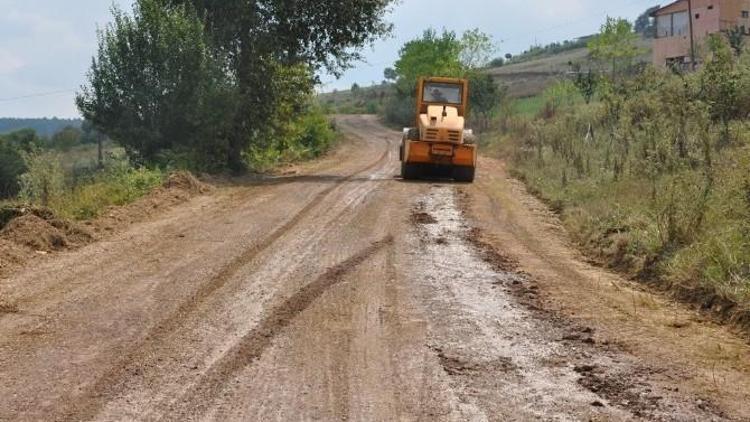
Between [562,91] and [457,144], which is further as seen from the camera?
[562,91]

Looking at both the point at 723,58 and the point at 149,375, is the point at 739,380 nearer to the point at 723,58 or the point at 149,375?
the point at 149,375

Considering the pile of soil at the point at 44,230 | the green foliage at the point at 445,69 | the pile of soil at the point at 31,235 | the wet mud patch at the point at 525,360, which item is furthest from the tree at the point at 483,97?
the wet mud patch at the point at 525,360

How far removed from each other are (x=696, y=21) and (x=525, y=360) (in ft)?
218

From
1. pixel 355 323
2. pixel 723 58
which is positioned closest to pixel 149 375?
pixel 355 323

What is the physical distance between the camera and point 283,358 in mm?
6906

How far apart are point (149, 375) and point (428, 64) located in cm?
6651

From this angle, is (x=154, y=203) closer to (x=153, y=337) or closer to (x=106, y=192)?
(x=106, y=192)

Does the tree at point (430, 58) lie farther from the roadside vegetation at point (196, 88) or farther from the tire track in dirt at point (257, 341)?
the tire track in dirt at point (257, 341)

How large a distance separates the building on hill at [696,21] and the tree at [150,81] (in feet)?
151

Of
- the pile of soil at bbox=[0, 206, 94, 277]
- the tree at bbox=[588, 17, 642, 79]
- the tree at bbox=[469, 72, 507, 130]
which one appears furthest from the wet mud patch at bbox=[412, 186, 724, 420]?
the tree at bbox=[469, 72, 507, 130]

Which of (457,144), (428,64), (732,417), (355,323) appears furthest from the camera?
(428,64)

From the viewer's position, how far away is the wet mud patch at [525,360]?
19.2 feet

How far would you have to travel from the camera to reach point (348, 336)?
24.8ft

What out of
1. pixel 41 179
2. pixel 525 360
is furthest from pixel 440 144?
pixel 525 360
